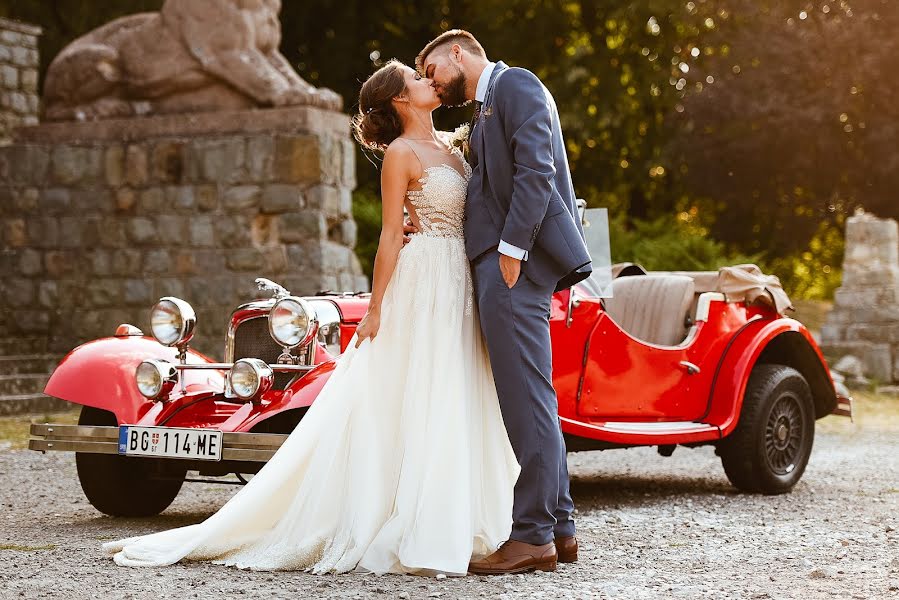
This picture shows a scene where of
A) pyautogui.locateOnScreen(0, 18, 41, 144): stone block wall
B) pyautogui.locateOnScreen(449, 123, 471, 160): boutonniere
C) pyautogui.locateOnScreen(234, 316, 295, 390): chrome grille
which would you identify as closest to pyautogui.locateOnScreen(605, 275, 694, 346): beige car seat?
pyautogui.locateOnScreen(234, 316, 295, 390): chrome grille

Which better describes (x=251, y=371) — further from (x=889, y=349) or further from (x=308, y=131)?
(x=889, y=349)

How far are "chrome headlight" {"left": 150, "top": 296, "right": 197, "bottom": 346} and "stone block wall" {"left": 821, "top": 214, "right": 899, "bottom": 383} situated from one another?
39.7 feet

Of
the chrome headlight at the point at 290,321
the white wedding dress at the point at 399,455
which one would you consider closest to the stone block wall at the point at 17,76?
the chrome headlight at the point at 290,321

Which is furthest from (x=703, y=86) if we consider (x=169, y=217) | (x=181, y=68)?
(x=169, y=217)

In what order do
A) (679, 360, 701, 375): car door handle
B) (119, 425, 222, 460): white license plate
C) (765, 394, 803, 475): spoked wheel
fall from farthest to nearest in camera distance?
(765, 394, 803, 475): spoked wheel
(679, 360, 701, 375): car door handle
(119, 425, 222, 460): white license plate

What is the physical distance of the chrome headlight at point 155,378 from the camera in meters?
5.75

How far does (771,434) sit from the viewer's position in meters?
7.03

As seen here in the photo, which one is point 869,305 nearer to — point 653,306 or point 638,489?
point 638,489

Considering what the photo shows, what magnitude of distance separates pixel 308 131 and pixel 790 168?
42.5ft

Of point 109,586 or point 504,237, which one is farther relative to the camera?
point 504,237

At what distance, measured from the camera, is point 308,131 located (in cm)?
1169

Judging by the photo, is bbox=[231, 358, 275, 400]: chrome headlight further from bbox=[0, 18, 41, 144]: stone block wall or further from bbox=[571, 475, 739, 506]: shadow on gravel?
bbox=[0, 18, 41, 144]: stone block wall

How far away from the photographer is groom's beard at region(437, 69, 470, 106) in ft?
15.8

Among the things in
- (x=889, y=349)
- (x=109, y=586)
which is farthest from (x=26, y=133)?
(x=889, y=349)
